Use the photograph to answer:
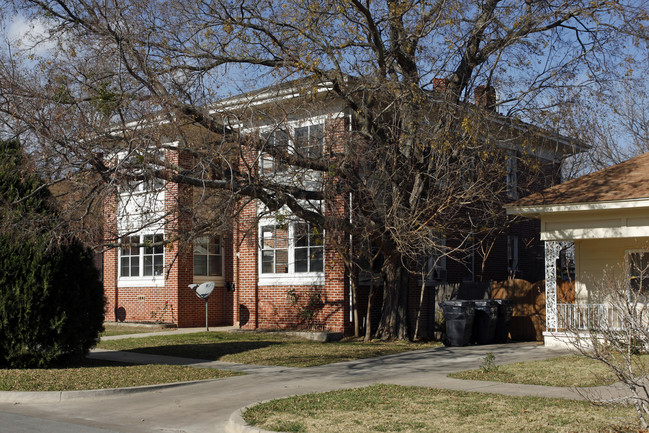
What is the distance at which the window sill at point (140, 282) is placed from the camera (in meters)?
25.0

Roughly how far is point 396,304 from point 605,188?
602cm

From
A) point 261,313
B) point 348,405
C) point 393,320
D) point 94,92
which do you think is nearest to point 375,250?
point 393,320

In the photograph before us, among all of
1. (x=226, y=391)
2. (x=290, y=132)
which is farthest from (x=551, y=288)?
(x=226, y=391)

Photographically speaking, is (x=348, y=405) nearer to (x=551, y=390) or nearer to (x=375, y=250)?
(x=551, y=390)

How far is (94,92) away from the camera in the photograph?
13883 millimetres

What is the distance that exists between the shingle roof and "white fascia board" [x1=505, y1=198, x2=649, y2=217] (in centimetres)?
8

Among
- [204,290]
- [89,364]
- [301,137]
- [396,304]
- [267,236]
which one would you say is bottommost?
[89,364]

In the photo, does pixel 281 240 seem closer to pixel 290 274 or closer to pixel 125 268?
pixel 290 274

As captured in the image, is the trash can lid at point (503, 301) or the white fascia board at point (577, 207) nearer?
the white fascia board at point (577, 207)

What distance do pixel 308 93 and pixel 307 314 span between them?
7.54 metres

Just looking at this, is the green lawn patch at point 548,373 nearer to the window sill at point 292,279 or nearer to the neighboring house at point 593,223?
the neighboring house at point 593,223

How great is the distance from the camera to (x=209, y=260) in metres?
25.6

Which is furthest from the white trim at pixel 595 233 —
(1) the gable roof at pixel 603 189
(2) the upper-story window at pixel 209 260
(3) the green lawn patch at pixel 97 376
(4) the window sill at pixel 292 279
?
(2) the upper-story window at pixel 209 260

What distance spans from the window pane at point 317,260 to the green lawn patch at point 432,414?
10.5 meters
